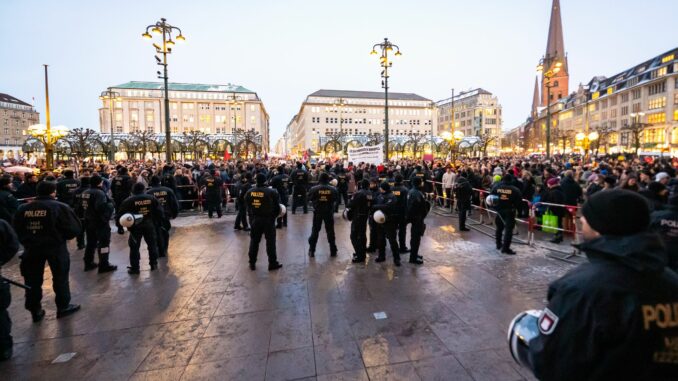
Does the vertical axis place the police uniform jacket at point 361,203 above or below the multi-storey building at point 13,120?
below

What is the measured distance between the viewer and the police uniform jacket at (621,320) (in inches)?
62.7

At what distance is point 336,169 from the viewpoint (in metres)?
17.5

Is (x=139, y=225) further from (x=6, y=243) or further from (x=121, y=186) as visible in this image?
(x=121, y=186)

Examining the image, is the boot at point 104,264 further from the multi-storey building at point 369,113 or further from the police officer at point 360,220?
the multi-storey building at point 369,113

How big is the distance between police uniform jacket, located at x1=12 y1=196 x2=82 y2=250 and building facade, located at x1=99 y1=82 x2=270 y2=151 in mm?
114460

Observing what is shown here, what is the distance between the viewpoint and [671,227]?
176 inches

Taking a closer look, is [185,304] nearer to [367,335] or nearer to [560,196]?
[367,335]

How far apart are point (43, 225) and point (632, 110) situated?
319 ft

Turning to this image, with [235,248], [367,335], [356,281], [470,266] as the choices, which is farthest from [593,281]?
[235,248]

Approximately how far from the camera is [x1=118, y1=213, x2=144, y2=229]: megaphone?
7.00 meters

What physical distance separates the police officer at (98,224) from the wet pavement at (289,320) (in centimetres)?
39

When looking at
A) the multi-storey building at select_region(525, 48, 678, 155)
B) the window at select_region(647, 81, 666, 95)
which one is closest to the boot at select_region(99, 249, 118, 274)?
the multi-storey building at select_region(525, 48, 678, 155)

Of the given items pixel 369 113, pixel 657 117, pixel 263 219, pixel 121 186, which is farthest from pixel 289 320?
pixel 369 113

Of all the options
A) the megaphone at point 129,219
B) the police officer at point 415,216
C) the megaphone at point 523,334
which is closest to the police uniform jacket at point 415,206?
the police officer at point 415,216
